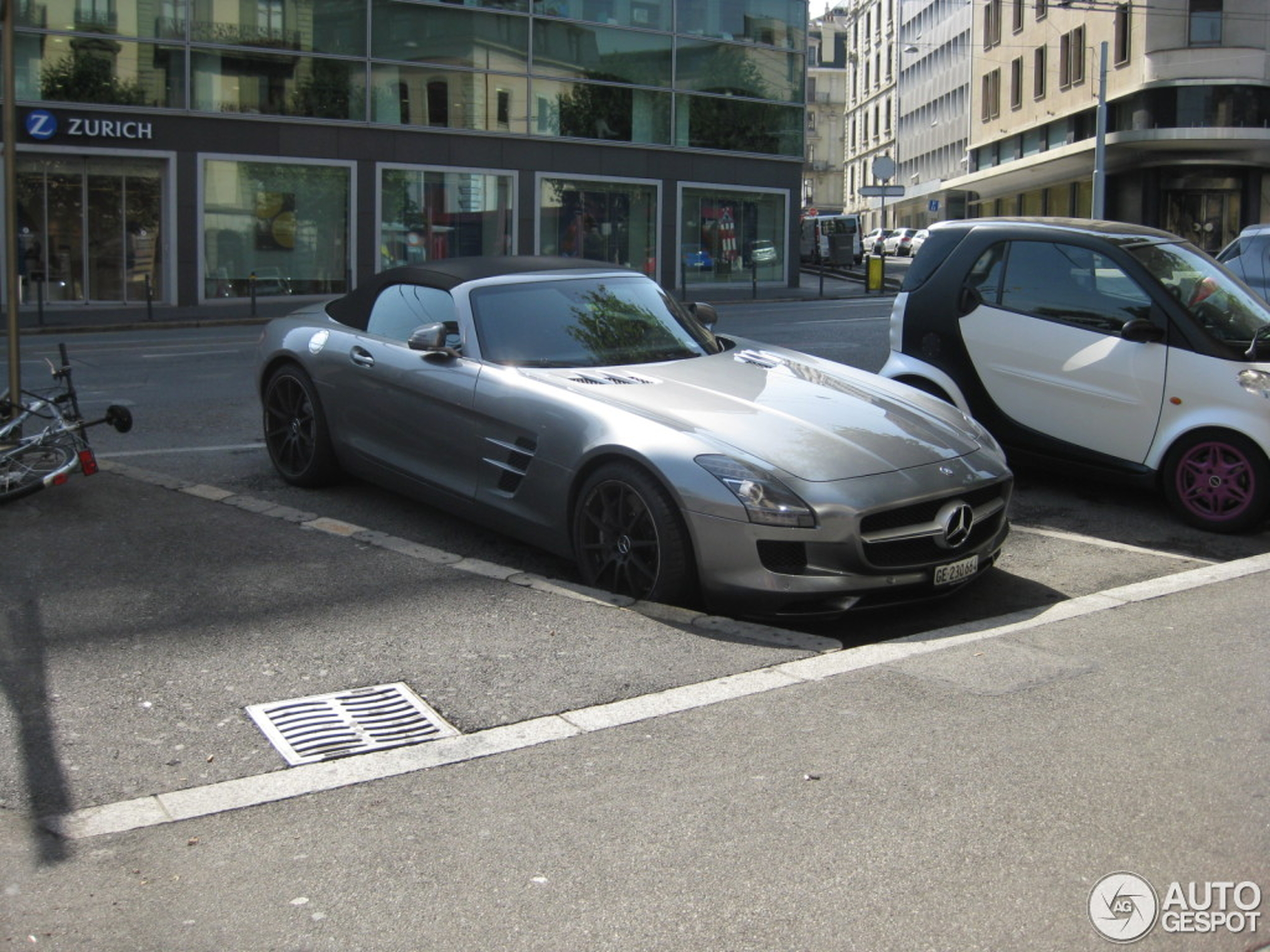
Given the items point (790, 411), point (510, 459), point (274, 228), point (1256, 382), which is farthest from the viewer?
point (274, 228)

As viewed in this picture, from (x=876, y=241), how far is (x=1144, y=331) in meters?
66.1

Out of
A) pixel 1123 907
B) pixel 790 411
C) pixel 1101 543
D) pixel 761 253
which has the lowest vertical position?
pixel 1123 907

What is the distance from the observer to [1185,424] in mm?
8133

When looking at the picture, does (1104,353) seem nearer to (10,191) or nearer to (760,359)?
(760,359)

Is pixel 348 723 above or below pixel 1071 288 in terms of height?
below

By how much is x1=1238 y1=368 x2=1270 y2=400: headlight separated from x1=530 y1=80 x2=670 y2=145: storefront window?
90.5 ft

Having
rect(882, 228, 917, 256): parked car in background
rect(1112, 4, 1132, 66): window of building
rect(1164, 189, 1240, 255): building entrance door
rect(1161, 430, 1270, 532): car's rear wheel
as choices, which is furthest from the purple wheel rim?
rect(882, 228, 917, 256): parked car in background

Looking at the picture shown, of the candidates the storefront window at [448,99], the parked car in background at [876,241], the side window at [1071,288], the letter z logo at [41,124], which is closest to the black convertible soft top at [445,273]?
the side window at [1071,288]

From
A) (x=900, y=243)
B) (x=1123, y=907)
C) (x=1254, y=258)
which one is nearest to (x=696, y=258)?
(x=1254, y=258)

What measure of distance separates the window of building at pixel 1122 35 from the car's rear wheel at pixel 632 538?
5260 cm

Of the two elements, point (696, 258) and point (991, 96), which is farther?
point (991, 96)

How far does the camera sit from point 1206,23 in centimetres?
5169

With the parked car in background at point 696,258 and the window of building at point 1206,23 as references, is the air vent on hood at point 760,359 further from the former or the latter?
the window of building at point 1206,23

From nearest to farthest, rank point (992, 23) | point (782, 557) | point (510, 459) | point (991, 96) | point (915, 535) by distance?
point (782, 557), point (915, 535), point (510, 459), point (992, 23), point (991, 96)
